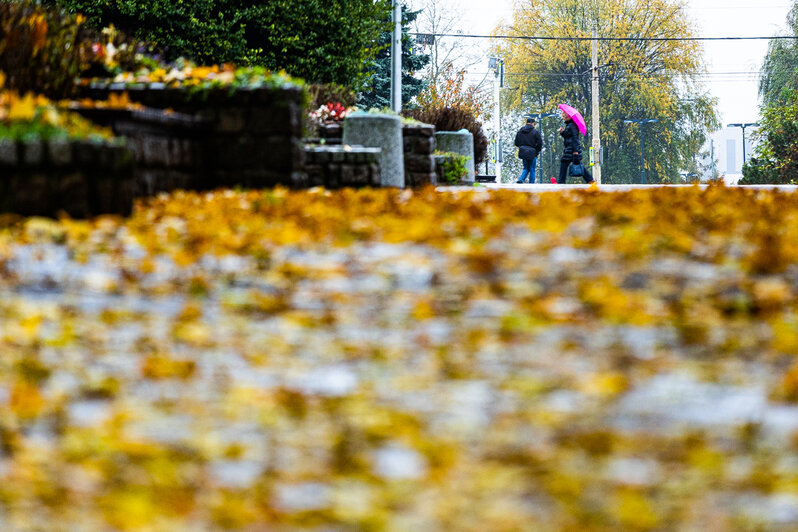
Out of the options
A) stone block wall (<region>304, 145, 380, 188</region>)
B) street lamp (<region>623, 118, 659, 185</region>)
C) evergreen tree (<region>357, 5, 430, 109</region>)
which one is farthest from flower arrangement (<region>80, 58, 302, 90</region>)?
street lamp (<region>623, 118, 659, 185</region>)

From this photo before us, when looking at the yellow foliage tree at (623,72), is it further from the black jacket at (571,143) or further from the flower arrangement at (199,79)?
the flower arrangement at (199,79)

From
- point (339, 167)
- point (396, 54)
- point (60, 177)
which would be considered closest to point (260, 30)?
point (396, 54)

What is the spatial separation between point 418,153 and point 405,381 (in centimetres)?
1193

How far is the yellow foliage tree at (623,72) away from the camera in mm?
55469

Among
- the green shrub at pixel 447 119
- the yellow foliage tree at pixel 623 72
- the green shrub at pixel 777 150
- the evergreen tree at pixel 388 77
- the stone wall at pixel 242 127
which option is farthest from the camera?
the yellow foliage tree at pixel 623 72

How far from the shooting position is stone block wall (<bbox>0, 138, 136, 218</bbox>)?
254 inches

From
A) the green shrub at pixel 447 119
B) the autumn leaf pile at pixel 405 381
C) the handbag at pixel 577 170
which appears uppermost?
the green shrub at pixel 447 119

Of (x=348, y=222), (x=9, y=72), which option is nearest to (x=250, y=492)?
(x=348, y=222)

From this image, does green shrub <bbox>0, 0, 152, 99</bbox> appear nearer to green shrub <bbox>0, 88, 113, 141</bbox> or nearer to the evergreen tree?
green shrub <bbox>0, 88, 113, 141</bbox>

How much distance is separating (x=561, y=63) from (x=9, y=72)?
177 ft

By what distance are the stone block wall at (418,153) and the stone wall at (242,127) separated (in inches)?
185

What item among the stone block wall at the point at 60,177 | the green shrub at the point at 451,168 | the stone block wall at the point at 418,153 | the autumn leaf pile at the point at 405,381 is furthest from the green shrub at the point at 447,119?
the autumn leaf pile at the point at 405,381

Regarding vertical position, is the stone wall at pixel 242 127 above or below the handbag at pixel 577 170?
above

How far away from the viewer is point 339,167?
11.9 metres
